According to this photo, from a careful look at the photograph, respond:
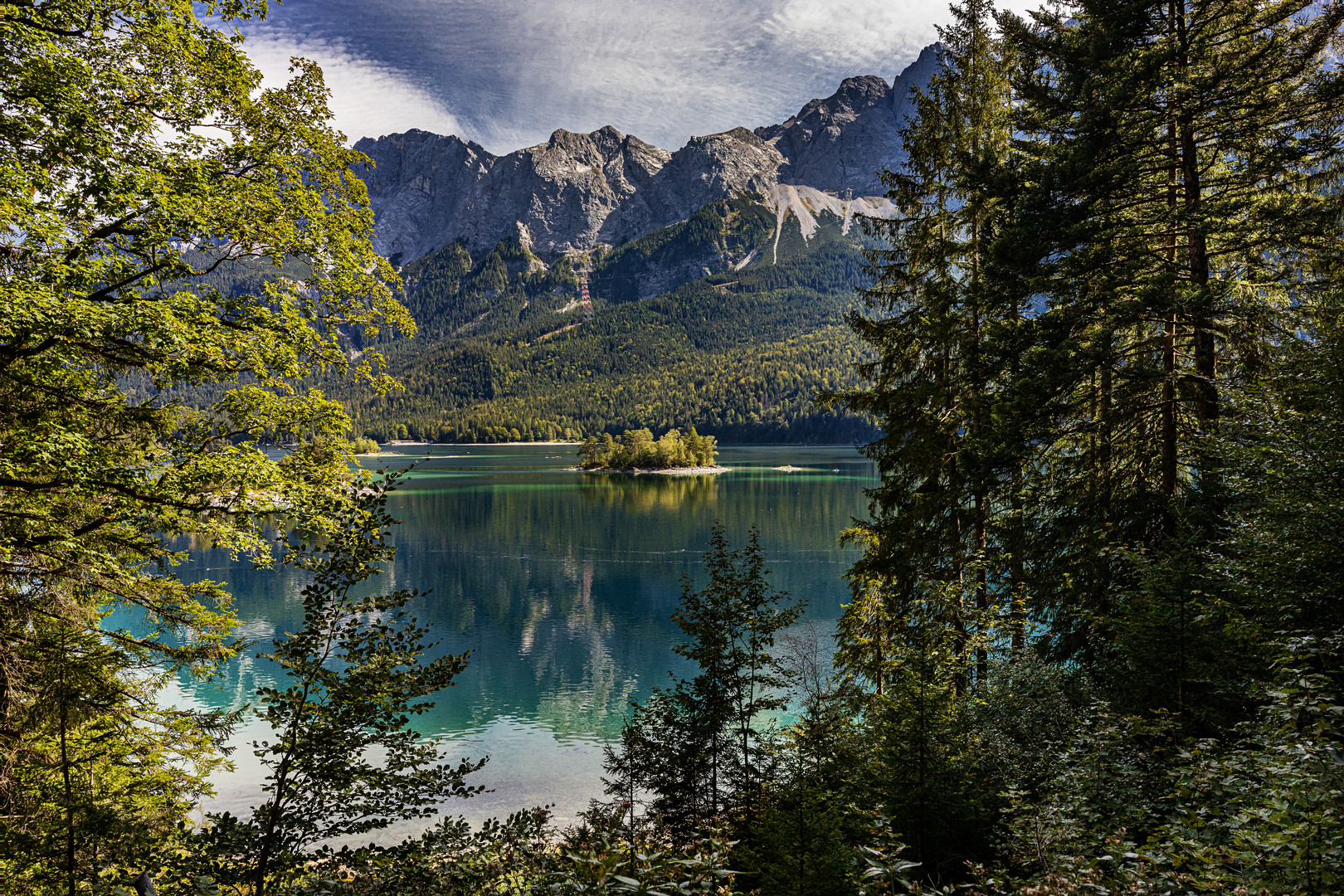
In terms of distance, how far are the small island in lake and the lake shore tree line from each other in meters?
87.7

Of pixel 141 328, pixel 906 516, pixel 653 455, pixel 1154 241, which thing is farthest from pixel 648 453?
pixel 141 328

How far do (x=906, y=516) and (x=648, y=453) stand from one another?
293 ft

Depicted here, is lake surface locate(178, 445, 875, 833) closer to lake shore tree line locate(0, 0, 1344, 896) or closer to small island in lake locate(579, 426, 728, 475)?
lake shore tree line locate(0, 0, 1344, 896)

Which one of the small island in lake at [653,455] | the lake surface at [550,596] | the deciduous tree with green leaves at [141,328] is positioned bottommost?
the lake surface at [550,596]

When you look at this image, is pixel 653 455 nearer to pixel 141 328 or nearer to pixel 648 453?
pixel 648 453

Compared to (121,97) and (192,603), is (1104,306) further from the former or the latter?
(192,603)

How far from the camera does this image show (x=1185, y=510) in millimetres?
7918

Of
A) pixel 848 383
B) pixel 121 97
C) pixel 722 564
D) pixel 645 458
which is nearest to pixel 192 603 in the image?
pixel 121 97

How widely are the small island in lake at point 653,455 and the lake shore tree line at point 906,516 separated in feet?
288

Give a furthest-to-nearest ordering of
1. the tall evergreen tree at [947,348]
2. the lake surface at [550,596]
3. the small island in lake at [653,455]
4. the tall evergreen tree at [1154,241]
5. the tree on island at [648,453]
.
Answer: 1. the tree on island at [648,453]
2. the small island in lake at [653,455]
3. the lake surface at [550,596]
4. the tall evergreen tree at [947,348]
5. the tall evergreen tree at [1154,241]

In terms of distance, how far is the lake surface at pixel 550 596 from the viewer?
60.2 ft

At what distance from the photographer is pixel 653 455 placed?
100m

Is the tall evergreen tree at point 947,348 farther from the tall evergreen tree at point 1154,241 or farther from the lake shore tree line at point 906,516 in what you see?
the tall evergreen tree at point 1154,241

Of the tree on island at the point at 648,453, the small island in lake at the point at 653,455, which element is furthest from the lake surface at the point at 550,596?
the tree on island at the point at 648,453
